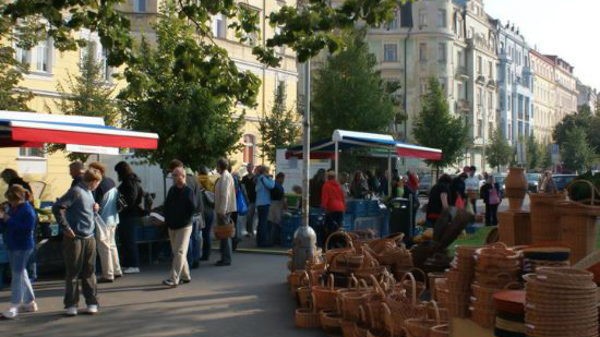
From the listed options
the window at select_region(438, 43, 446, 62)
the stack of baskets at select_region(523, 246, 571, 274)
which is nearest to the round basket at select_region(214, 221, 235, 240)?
the stack of baskets at select_region(523, 246, 571, 274)

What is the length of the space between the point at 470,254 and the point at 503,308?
3.52 feet

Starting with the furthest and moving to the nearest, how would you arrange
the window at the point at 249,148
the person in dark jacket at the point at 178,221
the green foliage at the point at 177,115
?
the window at the point at 249,148 < the green foliage at the point at 177,115 < the person in dark jacket at the point at 178,221

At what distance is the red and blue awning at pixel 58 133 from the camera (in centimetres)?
1041

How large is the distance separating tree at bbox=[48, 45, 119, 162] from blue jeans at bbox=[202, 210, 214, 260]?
13.3 m

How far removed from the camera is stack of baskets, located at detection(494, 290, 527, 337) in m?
4.09

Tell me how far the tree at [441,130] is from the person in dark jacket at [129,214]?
4027cm

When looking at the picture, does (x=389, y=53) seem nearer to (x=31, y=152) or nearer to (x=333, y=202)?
(x=31, y=152)

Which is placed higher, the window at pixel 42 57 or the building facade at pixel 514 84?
the building facade at pixel 514 84

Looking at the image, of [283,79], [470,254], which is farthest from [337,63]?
[470,254]

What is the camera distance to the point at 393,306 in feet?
22.5

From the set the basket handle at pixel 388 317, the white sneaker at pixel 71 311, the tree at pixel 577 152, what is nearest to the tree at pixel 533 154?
the tree at pixel 577 152

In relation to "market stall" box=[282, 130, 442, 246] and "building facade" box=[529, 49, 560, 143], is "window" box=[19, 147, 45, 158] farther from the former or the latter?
"building facade" box=[529, 49, 560, 143]

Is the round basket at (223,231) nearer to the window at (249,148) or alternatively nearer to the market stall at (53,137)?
the market stall at (53,137)

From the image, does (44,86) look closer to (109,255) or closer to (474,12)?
(109,255)
